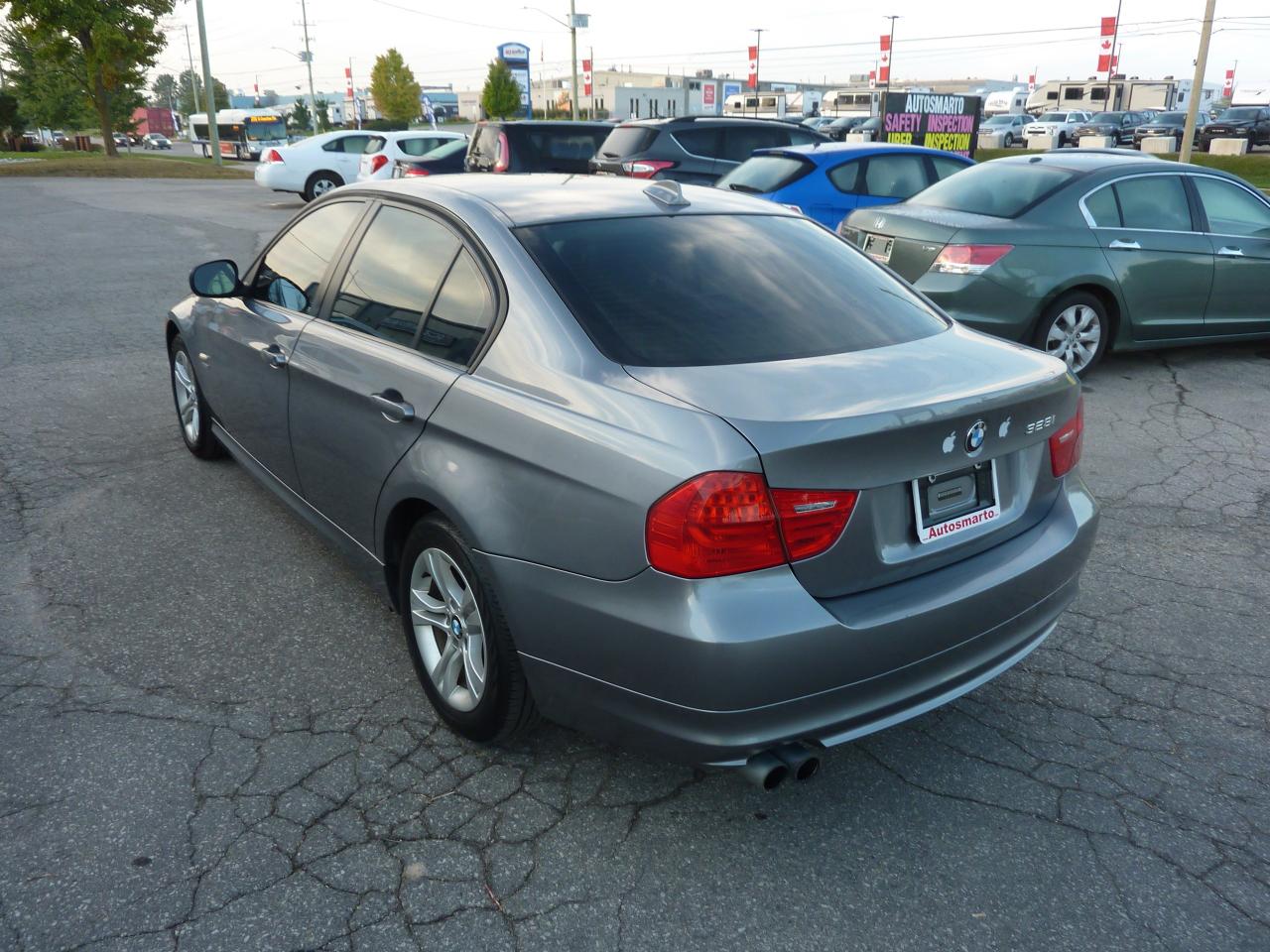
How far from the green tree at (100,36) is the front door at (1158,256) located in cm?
4111

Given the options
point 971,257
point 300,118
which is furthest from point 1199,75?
point 300,118

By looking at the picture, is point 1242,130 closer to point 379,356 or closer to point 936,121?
point 936,121

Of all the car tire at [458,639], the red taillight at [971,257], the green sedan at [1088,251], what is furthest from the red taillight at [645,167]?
the car tire at [458,639]

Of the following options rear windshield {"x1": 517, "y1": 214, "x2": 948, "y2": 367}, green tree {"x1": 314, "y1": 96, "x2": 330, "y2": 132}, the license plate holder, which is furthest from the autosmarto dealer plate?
green tree {"x1": 314, "y1": 96, "x2": 330, "y2": 132}

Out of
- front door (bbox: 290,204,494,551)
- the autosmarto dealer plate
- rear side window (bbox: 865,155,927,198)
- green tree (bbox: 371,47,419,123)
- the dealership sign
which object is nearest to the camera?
the autosmarto dealer plate

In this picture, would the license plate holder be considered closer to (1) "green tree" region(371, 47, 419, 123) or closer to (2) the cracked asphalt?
(2) the cracked asphalt

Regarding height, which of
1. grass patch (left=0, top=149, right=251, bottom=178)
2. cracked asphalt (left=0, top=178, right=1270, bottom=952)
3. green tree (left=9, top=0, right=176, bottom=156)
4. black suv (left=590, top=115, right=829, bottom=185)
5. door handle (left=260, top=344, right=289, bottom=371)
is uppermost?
green tree (left=9, top=0, right=176, bottom=156)

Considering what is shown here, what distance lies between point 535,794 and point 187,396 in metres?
3.65

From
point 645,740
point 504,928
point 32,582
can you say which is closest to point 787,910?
point 645,740

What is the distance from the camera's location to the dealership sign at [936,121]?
65.6ft

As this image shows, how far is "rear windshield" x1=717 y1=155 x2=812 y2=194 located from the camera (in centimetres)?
1004

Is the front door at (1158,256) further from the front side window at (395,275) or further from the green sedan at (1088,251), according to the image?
the front side window at (395,275)

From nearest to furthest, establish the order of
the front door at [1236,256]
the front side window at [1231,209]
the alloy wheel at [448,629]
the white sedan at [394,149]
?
the alloy wheel at [448,629] < the front door at [1236,256] < the front side window at [1231,209] < the white sedan at [394,149]

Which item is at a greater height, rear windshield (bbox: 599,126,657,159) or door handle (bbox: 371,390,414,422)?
rear windshield (bbox: 599,126,657,159)
